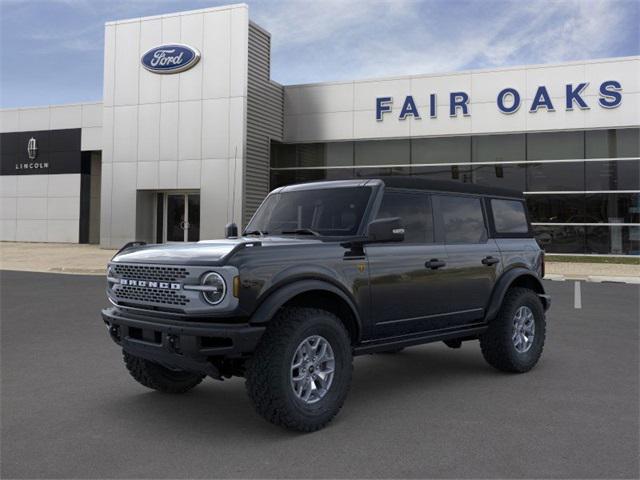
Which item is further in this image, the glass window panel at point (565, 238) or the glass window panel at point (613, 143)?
the glass window panel at point (565, 238)

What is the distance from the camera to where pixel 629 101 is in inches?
862

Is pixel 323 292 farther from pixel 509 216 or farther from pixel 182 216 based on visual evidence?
pixel 182 216

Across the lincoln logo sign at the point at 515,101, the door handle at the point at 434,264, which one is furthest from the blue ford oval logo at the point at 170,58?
the door handle at the point at 434,264

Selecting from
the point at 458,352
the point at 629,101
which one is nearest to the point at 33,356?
the point at 458,352

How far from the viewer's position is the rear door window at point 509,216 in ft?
20.6

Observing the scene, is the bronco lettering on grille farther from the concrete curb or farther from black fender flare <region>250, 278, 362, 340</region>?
the concrete curb

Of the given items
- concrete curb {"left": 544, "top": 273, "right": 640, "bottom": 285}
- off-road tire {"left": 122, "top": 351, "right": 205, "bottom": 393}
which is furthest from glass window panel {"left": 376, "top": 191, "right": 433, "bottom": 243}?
concrete curb {"left": 544, "top": 273, "right": 640, "bottom": 285}

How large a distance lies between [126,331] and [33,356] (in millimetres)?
2918

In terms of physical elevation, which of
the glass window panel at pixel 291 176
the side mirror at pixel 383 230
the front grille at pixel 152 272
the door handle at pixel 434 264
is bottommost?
the front grille at pixel 152 272

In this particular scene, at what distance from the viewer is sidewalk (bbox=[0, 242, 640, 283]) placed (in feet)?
56.6

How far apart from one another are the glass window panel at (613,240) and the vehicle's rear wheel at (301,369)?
2063cm

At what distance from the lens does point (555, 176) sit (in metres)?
22.9

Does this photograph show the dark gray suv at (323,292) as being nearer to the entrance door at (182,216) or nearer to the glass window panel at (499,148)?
the glass window panel at (499,148)

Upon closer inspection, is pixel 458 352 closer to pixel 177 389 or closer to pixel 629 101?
pixel 177 389
